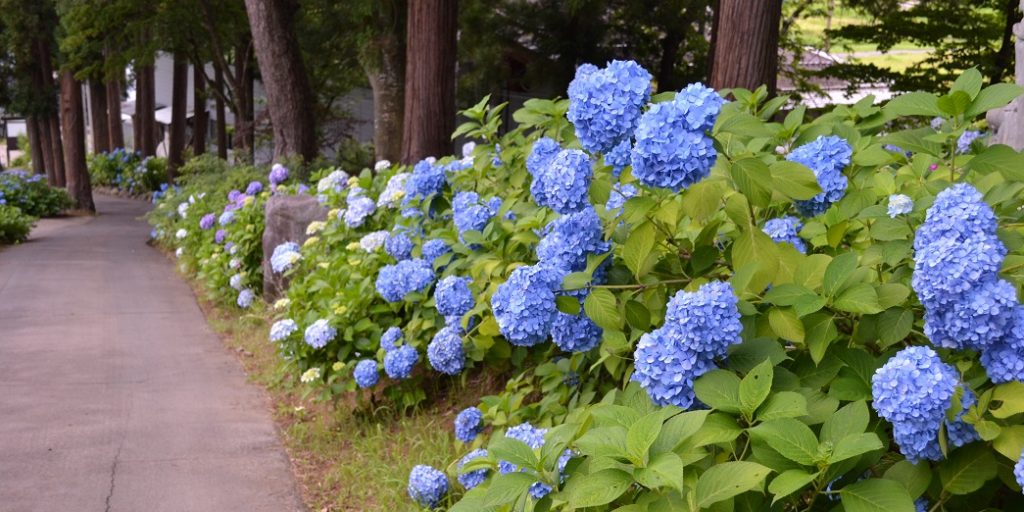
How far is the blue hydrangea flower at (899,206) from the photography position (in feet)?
7.54

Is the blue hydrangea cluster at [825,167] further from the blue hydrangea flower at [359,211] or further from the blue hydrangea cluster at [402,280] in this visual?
the blue hydrangea flower at [359,211]

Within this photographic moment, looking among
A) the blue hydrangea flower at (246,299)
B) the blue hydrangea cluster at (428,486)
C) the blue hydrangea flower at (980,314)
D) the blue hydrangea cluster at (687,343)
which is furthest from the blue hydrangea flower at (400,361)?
the blue hydrangea flower at (246,299)

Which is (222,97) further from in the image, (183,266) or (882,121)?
(882,121)

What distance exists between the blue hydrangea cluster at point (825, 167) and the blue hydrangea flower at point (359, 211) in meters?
3.68

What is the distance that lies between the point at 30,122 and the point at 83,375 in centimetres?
2901

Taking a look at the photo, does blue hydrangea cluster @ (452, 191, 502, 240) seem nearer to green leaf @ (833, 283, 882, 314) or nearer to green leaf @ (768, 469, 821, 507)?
green leaf @ (833, 283, 882, 314)

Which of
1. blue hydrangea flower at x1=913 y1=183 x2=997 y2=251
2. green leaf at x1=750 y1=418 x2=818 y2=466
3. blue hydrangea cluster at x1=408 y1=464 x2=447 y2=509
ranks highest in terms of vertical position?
blue hydrangea flower at x1=913 y1=183 x2=997 y2=251

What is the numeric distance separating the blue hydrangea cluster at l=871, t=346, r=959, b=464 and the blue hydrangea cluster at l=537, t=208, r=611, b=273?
91 cm

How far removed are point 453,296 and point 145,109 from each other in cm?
3013

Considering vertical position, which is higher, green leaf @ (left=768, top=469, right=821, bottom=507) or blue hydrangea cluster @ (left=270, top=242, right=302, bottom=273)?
green leaf @ (left=768, top=469, right=821, bottom=507)

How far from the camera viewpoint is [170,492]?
165 inches

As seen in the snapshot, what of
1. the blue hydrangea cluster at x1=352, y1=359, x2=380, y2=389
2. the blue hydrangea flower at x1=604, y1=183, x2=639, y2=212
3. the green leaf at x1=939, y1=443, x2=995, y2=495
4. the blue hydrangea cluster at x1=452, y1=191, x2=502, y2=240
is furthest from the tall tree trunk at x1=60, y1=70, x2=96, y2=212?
the green leaf at x1=939, y1=443, x2=995, y2=495

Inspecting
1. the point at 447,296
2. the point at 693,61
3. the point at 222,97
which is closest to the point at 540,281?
the point at 447,296

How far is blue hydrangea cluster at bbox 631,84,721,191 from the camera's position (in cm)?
198
